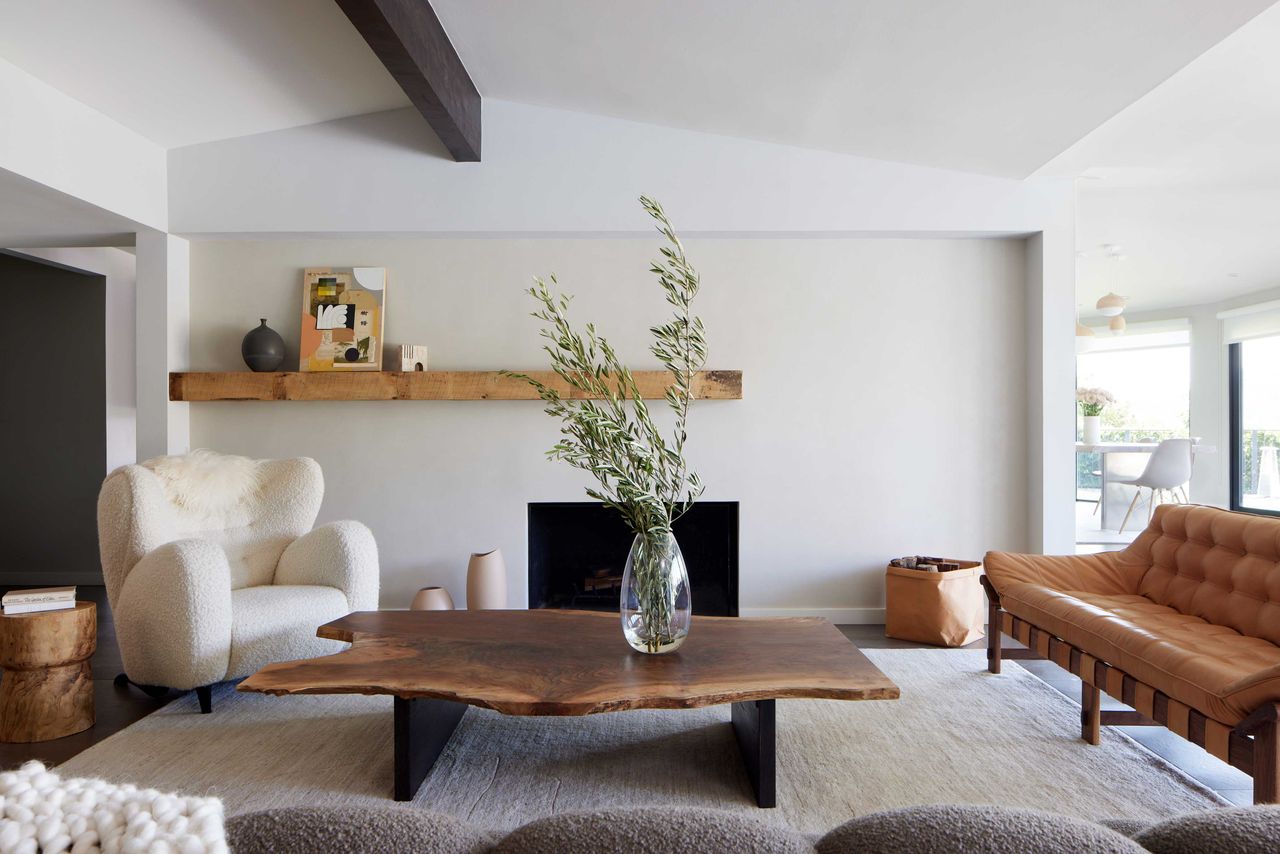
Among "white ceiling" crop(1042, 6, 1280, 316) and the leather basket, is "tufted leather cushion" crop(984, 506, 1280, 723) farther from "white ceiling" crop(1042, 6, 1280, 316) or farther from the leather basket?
"white ceiling" crop(1042, 6, 1280, 316)

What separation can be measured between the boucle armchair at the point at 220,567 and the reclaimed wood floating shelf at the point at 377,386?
23.5 inches

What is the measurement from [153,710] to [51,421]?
3.64m

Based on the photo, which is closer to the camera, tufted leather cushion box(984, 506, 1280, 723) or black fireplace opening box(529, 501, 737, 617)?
tufted leather cushion box(984, 506, 1280, 723)

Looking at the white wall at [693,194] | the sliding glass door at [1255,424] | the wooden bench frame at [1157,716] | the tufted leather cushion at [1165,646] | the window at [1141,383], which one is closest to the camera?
the wooden bench frame at [1157,716]

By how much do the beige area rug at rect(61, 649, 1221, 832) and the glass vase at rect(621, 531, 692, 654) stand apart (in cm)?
42

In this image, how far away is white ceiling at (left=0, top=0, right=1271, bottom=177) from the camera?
9.18 ft

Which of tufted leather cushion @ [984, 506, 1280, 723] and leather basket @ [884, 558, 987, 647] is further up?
tufted leather cushion @ [984, 506, 1280, 723]

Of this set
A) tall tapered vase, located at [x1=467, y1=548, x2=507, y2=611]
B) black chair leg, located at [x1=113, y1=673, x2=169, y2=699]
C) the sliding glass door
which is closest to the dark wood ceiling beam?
tall tapered vase, located at [x1=467, y1=548, x2=507, y2=611]

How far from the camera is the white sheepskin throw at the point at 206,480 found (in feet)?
11.0

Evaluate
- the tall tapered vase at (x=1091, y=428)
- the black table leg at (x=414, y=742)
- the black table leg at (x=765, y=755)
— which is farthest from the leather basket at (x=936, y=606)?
the tall tapered vase at (x=1091, y=428)

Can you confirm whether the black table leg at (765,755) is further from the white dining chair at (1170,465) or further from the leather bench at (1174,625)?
the white dining chair at (1170,465)

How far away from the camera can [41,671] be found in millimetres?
2652

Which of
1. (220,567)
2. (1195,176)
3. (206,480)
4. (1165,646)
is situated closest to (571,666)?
(220,567)

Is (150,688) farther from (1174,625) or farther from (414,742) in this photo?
(1174,625)
